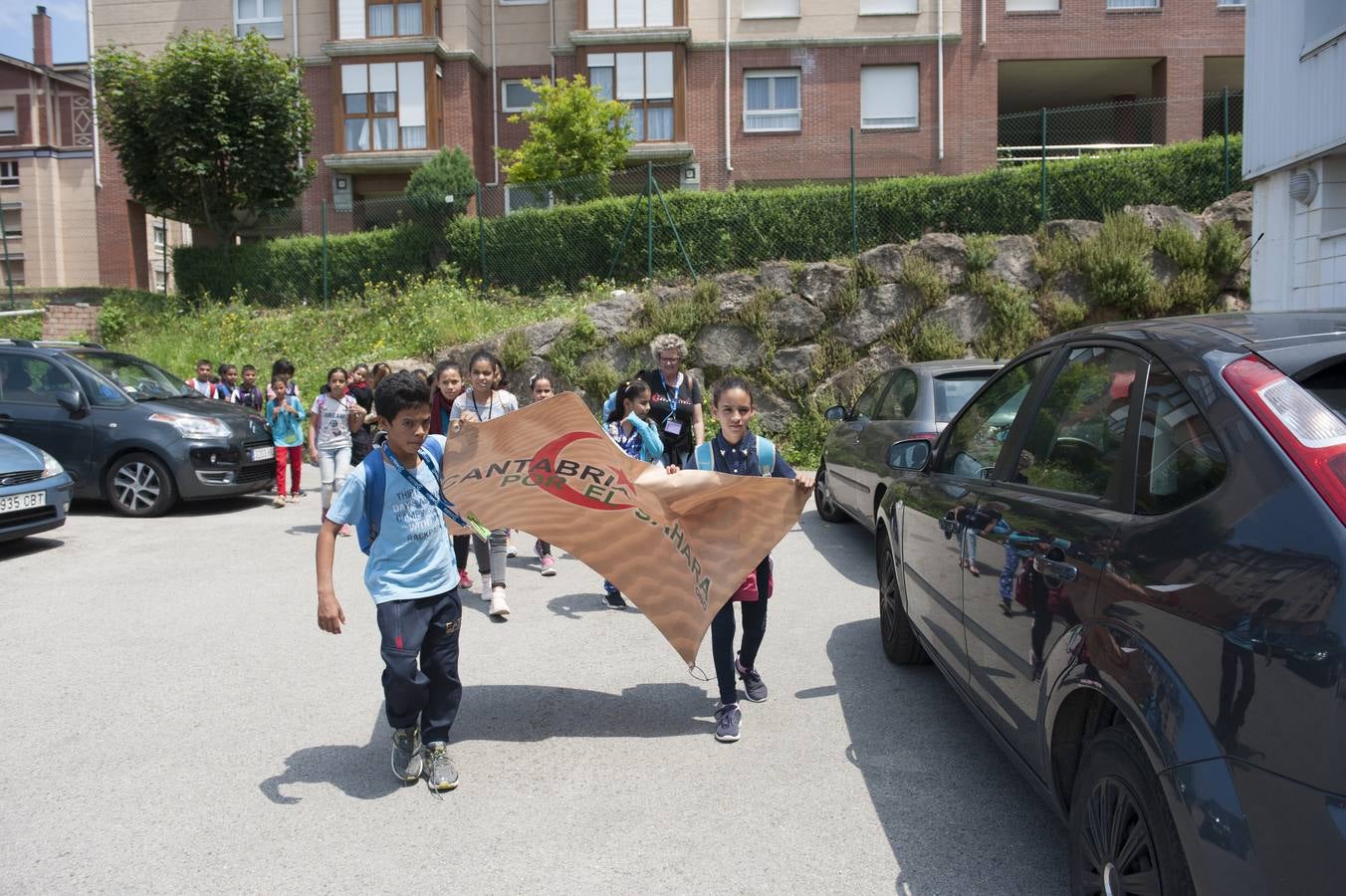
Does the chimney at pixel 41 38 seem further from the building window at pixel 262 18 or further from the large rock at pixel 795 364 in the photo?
the large rock at pixel 795 364

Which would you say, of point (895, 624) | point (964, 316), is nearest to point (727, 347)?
point (964, 316)

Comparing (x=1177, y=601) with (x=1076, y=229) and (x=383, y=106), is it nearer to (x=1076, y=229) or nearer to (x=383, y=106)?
(x=1076, y=229)

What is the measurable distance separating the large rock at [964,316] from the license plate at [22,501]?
1239 centimetres

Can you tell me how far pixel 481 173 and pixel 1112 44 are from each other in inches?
730

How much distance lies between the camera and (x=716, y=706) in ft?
16.0

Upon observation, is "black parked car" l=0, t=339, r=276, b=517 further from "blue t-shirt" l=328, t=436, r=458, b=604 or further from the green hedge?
the green hedge

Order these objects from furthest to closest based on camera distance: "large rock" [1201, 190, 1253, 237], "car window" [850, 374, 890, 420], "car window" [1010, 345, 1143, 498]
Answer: "large rock" [1201, 190, 1253, 237], "car window" [850, 374, 890, 420], "car window" [1010, 345, 1143, 498]

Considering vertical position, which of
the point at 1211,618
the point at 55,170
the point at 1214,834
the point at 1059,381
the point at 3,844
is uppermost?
the point at 55,170

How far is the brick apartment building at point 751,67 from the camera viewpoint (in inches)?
1076

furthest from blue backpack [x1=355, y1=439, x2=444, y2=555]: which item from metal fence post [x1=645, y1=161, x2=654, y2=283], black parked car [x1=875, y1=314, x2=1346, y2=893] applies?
metal fence post [x1=645, y1=161, x2=654, y2=283]

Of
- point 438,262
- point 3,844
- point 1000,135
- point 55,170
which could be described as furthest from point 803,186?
point 55,170

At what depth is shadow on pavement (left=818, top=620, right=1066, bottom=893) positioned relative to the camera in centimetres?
338

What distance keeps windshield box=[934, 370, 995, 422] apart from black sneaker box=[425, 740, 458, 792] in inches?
190

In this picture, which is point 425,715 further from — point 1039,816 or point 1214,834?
point 1214,834
